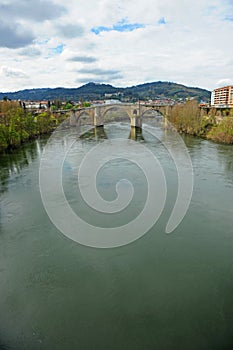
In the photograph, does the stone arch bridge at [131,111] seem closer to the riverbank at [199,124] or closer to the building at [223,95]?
the riverbank at [199,124]

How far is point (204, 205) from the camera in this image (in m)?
8.75

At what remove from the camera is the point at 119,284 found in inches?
210

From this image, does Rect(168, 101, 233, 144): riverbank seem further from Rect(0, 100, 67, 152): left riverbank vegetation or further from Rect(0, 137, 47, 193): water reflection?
Rect(0, 100, 67, 152): left riverbank vegetation

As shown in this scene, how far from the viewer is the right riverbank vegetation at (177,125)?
720 inches

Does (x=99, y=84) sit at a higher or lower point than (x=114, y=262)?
higher

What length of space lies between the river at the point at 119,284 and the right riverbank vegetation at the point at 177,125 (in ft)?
34.3

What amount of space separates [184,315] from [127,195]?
18.1ft

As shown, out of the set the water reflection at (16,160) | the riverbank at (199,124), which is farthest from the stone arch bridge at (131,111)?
the water reflection at (16,160)

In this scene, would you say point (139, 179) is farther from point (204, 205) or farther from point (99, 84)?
point (99, 84)

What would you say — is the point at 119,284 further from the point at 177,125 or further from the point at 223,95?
the point at 223,95

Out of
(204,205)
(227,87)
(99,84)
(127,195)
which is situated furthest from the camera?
(99,84)

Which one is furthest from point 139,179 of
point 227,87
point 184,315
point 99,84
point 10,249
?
point 99,84

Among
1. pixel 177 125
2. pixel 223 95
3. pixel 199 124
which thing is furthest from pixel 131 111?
pixel 223 95

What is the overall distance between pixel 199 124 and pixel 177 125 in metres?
2.88
